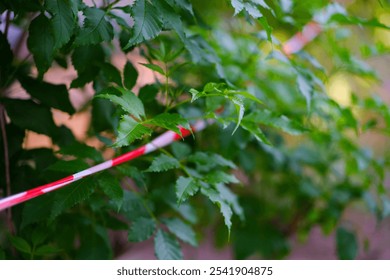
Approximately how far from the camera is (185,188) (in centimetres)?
76

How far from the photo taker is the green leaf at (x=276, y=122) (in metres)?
0.85

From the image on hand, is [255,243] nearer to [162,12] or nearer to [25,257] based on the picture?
[25,257]

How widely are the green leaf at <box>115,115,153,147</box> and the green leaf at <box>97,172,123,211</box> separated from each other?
16cm

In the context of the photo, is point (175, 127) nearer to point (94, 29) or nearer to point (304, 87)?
point (94, 29)

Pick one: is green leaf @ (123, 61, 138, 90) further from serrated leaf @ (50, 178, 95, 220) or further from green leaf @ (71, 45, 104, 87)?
serrated leaf @ (50, 178, 95, 220)

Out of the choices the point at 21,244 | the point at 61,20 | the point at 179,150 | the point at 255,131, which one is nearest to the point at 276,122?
the point at 255,131

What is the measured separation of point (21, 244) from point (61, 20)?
44 cm

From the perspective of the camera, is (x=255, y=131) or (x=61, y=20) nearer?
(x=61, y=20)

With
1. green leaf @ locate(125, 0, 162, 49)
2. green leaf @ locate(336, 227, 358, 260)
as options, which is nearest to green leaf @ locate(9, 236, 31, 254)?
green leaf @ locate(125, 0, 162, 49)

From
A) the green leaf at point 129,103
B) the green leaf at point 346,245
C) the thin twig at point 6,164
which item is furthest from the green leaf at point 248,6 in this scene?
the green leaf at point 346,245

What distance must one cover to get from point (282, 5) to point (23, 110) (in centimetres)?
57

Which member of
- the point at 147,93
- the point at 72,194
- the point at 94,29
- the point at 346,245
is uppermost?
the point at 94,29

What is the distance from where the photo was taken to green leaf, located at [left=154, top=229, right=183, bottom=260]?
34.4 inches

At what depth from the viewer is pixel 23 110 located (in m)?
0.90
